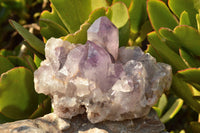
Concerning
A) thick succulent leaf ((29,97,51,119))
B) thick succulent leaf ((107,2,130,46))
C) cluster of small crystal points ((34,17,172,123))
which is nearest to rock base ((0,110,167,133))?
cluster of small crystal points ((34,17,172,123))

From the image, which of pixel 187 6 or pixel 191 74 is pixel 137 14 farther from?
pixel 191 74

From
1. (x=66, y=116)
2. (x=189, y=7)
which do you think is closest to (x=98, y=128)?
(x=66, y=116)

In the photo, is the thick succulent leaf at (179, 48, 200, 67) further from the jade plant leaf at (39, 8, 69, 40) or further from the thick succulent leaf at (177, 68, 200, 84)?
the jade plant leaf at (39, 8, 69, 40)

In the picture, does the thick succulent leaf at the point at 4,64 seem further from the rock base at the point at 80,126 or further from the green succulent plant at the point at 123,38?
the rock base at the point at 80,126

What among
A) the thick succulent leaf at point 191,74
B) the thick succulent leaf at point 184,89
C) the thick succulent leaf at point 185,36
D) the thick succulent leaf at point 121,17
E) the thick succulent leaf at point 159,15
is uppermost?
the thick succulent leaf at point 121,17

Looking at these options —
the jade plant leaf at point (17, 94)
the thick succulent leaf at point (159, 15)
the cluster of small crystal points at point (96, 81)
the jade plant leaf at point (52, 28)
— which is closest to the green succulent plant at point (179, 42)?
the thick succulent leaf at point (159, 15)

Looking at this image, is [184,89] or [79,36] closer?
[79,36]

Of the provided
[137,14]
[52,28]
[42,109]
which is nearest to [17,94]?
[42,109]
